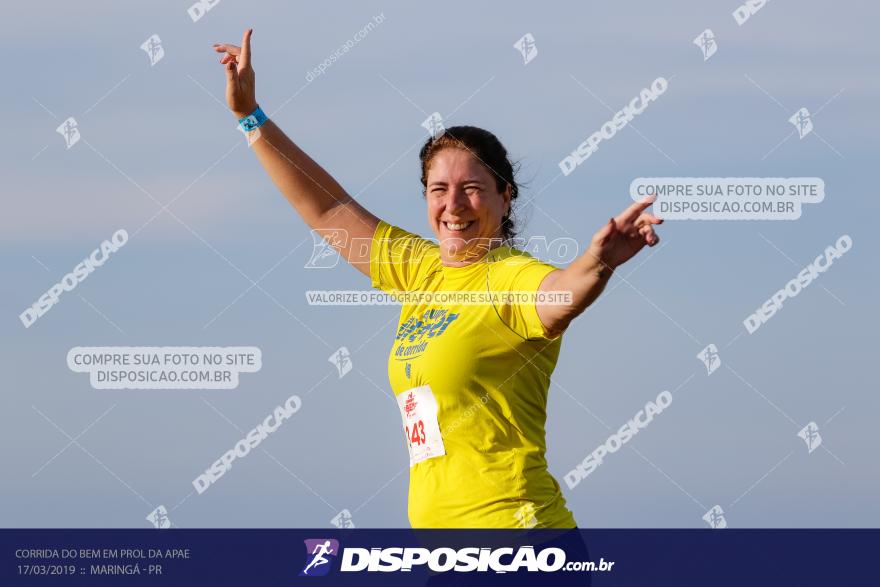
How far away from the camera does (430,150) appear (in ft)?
16.4

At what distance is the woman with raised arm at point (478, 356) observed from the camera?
4.33m

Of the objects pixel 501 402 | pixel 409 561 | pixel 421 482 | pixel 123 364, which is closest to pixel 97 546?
pixel 123 364

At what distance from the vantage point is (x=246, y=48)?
18.1ft

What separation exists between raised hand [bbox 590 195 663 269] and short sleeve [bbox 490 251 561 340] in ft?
1.52

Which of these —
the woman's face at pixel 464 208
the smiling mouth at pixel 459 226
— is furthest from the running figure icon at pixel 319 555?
the smiling mouth at pixel 459 226

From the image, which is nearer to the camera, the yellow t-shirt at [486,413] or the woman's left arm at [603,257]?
the woman's left arm at [603,257]

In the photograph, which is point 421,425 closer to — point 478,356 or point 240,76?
point 478,356

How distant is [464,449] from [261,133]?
2.05m

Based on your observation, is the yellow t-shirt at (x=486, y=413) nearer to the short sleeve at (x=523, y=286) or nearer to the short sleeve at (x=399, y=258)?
the short sleeve at (x=523, y=286)

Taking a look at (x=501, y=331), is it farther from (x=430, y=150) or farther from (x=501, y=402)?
(x=430, y=150)

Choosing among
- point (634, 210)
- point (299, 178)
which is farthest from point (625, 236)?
point (299, 178)

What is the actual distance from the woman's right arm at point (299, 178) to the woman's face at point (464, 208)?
0.80 meters

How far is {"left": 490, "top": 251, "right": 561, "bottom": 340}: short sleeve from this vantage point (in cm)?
423

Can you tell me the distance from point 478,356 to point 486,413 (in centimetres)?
21
